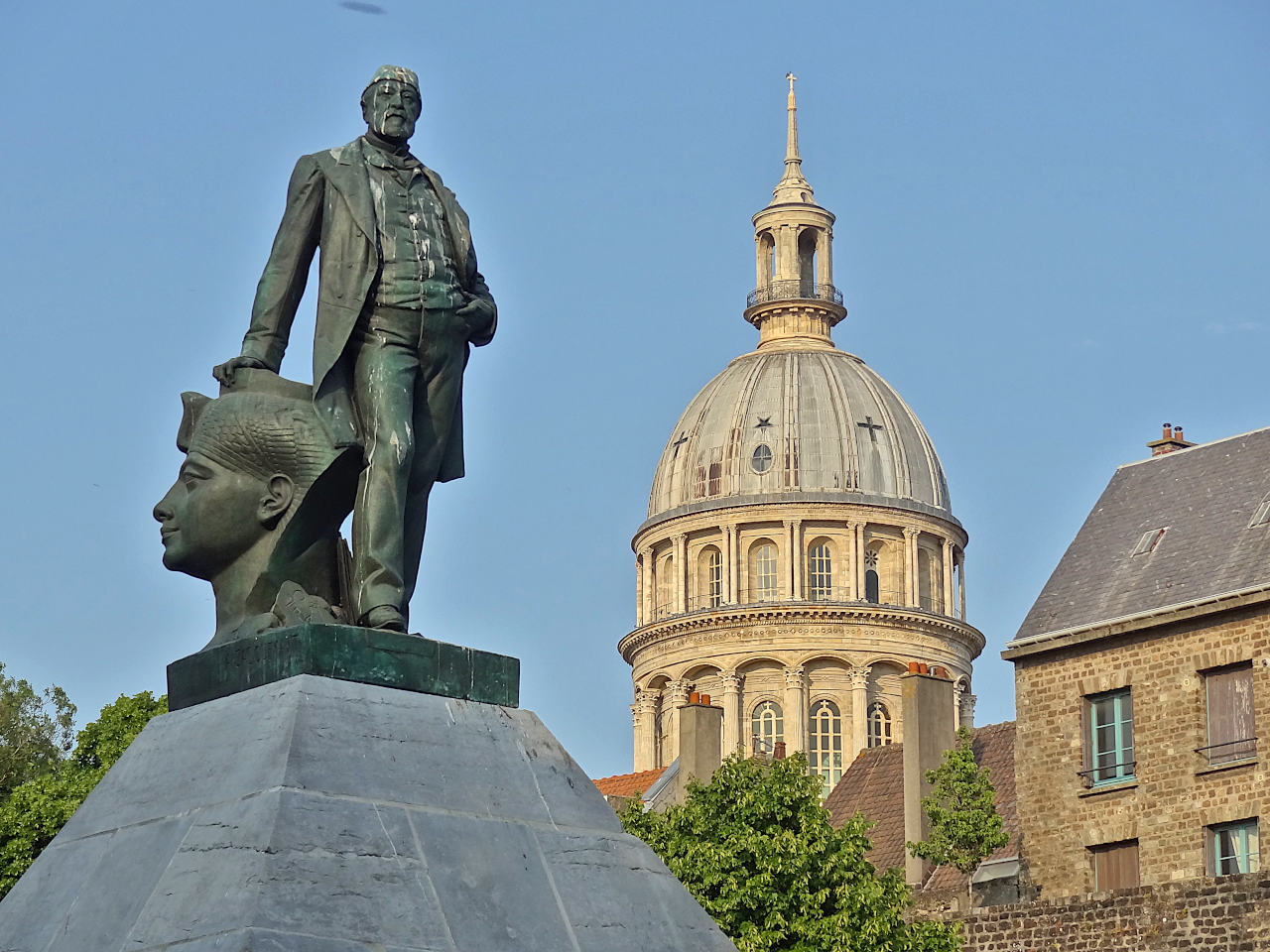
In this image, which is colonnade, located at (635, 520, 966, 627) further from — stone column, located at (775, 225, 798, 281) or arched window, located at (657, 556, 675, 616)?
stone column, located at (775, 225, 798, 281)

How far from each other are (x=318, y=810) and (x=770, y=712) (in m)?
104

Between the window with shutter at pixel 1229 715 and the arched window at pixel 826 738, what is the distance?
67.7 m

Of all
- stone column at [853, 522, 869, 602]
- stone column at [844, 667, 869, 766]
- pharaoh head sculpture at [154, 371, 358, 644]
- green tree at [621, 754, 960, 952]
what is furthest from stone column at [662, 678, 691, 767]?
pharaoh head sculpture at [154, 371, 358, 644]

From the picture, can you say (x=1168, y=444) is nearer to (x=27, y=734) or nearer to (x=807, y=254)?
(x=27, y=734)

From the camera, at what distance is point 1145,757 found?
45906 mm

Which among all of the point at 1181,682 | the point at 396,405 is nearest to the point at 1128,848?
the point at 1181,682

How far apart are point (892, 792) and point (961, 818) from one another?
15814mm

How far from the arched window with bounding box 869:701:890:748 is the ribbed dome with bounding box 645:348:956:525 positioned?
8773mm

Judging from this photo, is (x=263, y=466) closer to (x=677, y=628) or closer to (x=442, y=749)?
(x=442, y=749)

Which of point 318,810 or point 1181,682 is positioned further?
point 1181,682

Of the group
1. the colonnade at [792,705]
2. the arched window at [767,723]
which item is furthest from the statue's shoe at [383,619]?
the arched window at [767,723]

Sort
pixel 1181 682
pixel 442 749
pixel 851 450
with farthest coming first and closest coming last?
pixel 851 450 < pixel 1181 682 < pixel 442 749

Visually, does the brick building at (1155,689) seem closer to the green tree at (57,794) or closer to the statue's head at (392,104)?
the green tree at (57,794)

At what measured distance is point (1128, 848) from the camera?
46.7 m
